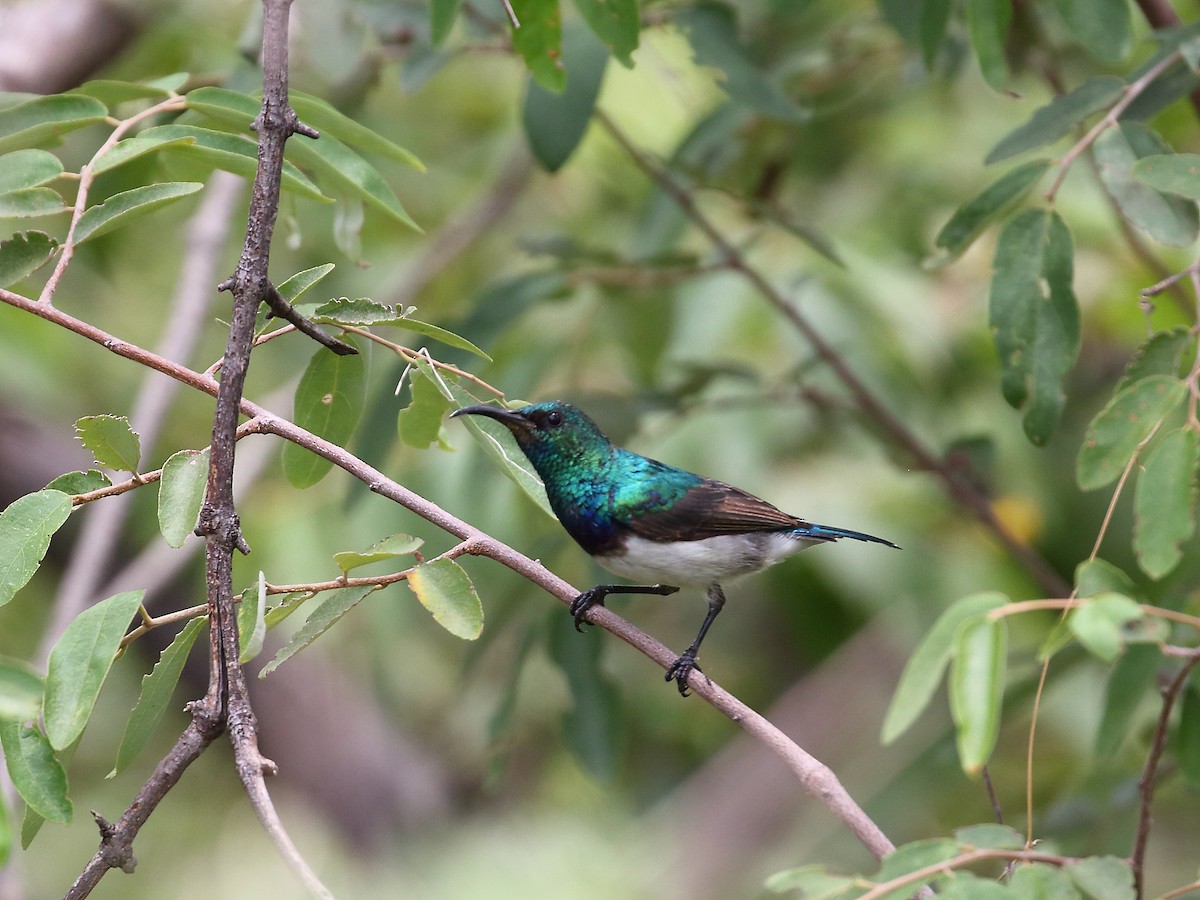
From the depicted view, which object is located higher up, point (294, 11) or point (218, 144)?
point (294, 11)

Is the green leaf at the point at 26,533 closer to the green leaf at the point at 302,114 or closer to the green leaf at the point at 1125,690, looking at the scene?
the green leaf at the point at 302,114

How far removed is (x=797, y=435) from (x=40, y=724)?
3771 mm

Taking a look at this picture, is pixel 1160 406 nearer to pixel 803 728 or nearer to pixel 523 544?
pixel 523 544

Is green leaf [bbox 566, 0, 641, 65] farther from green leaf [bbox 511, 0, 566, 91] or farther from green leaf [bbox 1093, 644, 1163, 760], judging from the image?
green leaf [bbox 1093, 644, 1163, 760]

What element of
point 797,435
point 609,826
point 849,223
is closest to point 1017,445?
point 797,435

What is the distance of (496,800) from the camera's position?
6930 mm

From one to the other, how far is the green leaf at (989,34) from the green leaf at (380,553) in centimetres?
170

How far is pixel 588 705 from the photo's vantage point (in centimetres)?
386

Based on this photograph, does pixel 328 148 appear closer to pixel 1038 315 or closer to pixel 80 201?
pixel 80 201

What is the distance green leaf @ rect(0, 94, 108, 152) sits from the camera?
2318 millimetres

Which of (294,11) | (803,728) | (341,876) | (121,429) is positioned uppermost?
(294,11)

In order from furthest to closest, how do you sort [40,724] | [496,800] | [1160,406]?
[496,800] < [1160,406] < [40,724]

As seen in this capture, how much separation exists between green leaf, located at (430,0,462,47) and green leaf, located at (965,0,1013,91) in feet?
3.69

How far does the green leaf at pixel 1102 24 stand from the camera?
2791 mm
